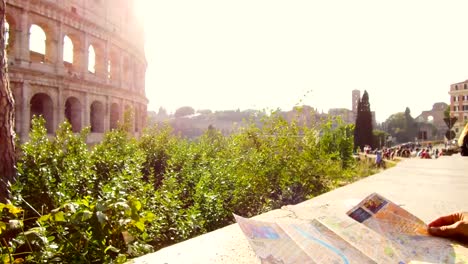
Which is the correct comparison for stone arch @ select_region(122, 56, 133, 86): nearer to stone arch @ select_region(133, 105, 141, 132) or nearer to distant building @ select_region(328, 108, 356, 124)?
stone arch @ select_region(133, 105, 141, 132)

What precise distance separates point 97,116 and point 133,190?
20554 mm

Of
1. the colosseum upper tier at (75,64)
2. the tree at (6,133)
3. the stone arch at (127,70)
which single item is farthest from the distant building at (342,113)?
the stone arch at (127,70)

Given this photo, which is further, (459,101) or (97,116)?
(459,101)

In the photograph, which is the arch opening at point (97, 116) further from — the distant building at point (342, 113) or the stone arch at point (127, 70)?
the distant building at point (342, 113)

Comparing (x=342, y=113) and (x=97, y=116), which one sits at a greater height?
(x=97, y=116)

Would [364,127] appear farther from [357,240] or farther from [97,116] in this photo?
[357,240]

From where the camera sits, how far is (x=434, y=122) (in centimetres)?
11781

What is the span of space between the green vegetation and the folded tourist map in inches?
36.5

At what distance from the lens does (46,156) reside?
482 centimetres

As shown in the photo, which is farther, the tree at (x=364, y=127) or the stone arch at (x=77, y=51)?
the tree at (x=364, y=127)

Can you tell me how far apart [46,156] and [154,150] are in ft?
16.5

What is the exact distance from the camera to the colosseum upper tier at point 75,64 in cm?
1795

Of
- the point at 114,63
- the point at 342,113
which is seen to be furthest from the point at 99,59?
the point at 342,113

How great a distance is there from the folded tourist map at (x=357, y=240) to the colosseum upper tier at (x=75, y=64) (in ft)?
60.6
